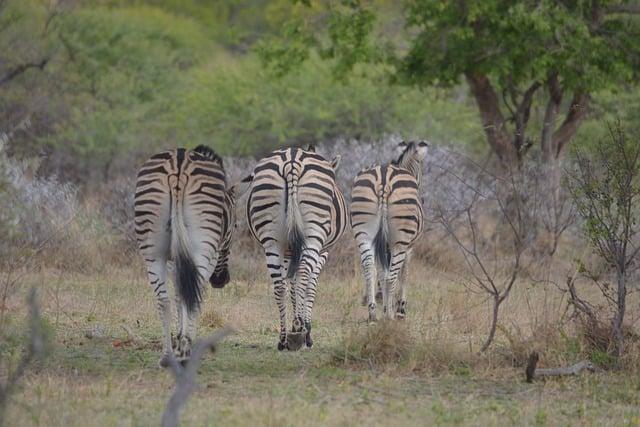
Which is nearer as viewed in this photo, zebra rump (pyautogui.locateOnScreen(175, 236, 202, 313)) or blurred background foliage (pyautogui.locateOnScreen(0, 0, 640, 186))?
zebra rump (pyautogui.locateOnScreen(175, 236, 202, 313))

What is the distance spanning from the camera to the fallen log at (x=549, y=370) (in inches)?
329

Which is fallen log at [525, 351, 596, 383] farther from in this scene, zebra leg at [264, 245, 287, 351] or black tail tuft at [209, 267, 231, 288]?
black tail tuft at [209, 267, 231, 288]

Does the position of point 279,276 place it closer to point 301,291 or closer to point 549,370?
point 301,291

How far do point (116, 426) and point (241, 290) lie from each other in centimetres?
693

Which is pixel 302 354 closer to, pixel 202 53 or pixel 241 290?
pixel 241 290

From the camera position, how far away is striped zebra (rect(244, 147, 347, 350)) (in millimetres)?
9812


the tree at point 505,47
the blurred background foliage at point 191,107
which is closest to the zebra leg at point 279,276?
the tree at point 505,47

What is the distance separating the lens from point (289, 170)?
9.83 meters

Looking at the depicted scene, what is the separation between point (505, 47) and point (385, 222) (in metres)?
Result: 7.37

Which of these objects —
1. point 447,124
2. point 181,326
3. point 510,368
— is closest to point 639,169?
point 510,368

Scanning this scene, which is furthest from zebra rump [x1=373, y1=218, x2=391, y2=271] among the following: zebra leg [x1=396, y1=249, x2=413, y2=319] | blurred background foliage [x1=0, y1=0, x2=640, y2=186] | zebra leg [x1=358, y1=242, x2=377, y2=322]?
blurred background foliage [x1=0, y1=0, x2=640, y2=186]

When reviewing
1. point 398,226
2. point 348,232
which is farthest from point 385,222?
point 348,232

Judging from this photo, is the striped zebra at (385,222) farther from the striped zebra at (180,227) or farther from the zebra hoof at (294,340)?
the striped zebra at (180,227)

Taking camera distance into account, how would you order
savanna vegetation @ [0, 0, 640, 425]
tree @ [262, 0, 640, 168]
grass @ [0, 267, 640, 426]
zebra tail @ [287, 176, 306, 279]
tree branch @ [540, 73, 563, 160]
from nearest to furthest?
1. grass @ [0, 267, 640, 426]
2. savanna vegetation @ [0, 0, 640, 425]
3. zebra tail @ [287, 176, 306, 279]
4. tree @ [262, 0, 640, 168]
5. tree branch @ [540, 73, 563, 160]
